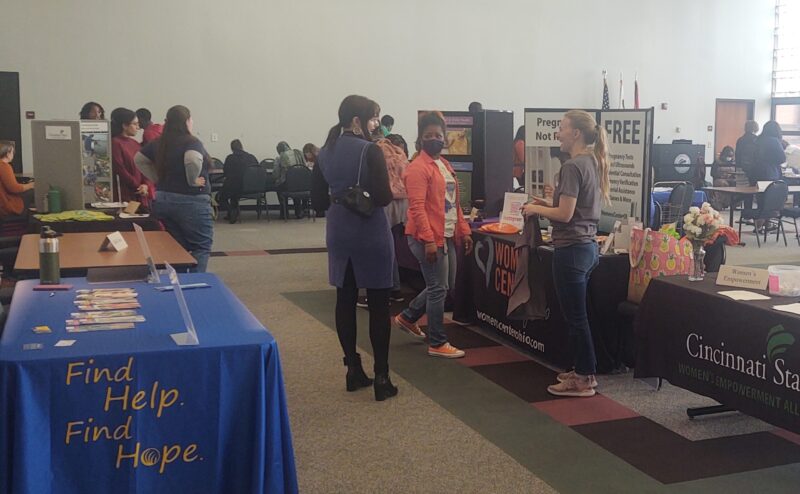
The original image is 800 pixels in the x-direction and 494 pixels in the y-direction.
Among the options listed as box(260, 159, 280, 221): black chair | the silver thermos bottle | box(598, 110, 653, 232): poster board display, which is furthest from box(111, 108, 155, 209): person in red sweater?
box(260, 159, 280, 221): black chair

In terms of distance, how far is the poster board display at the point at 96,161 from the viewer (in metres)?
5.86

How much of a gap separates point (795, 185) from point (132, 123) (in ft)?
29.7

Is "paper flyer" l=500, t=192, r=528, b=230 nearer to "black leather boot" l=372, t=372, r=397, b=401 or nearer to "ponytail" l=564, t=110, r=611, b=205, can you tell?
"ponytail" l=564, t=110, r=611, b=205

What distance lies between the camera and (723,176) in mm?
14008

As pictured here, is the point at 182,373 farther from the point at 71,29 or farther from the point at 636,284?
the point at 71,29

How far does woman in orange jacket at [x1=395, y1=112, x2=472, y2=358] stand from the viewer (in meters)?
4.49

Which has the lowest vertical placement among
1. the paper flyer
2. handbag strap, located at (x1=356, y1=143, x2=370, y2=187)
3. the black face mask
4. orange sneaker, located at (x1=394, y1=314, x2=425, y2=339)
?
orange sneaker, located at (x1=394, y1=314, x2=425, y2=339)

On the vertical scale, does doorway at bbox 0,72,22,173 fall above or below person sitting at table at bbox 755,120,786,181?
above

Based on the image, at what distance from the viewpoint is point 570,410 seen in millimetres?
3939

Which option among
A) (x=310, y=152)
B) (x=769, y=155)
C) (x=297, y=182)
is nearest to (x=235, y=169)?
(x=297, y=182)

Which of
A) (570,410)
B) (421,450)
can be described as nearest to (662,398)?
(570,410)

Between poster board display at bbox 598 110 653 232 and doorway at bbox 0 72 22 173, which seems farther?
doorway at bbox 0 72 22 173

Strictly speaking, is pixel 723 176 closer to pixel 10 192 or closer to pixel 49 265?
pixel 10 192

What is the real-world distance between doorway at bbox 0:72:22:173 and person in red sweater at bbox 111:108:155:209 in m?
6.56
